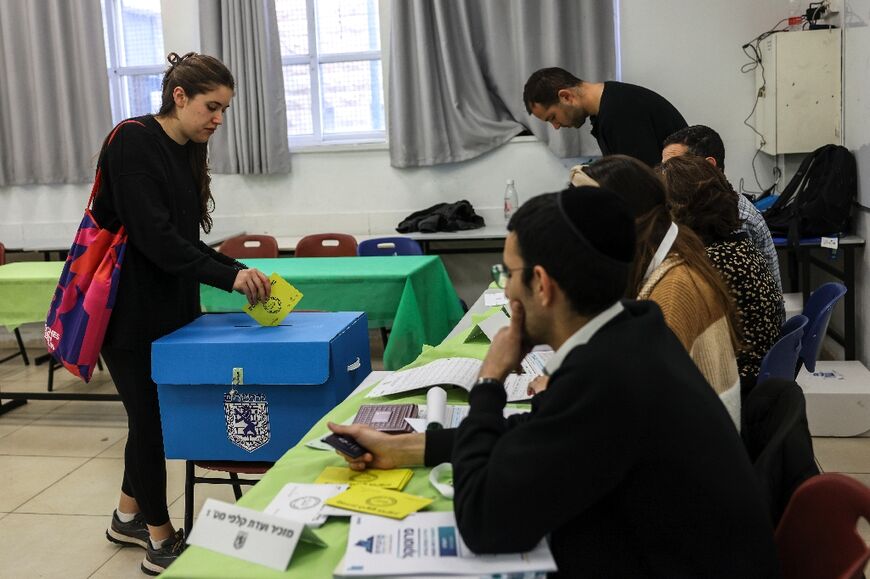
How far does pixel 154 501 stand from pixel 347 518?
1.47m

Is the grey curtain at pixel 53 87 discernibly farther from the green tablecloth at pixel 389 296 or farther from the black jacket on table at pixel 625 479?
the black jacket on table at pixel 625 479

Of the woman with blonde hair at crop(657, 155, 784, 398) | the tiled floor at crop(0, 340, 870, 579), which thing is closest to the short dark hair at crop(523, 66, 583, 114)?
the woman with blonde hair at crop(657, 155, 784, 398)

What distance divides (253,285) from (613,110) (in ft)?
6.57

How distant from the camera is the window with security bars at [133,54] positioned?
596 centimetres

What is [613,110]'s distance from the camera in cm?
376

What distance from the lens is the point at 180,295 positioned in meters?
2.60

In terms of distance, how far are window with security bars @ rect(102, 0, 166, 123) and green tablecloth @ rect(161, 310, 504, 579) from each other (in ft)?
15.6

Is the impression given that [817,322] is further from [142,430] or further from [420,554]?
[142,430]

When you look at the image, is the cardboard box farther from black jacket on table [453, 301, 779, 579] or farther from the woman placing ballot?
black jacket on table [453, 301, 779, 579]

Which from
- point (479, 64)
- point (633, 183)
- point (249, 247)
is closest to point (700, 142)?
point (633, 183)

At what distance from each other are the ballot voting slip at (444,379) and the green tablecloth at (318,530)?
3 centimetres

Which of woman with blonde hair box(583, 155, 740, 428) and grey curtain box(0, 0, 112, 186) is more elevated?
grey curtain box(0, 0, 112, 186)

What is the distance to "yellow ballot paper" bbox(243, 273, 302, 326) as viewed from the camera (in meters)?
2.44

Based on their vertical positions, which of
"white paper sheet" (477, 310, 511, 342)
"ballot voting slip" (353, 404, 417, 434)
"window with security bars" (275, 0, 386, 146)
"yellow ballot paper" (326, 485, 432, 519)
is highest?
"window with security bars" (275, 0, 386, 146)
